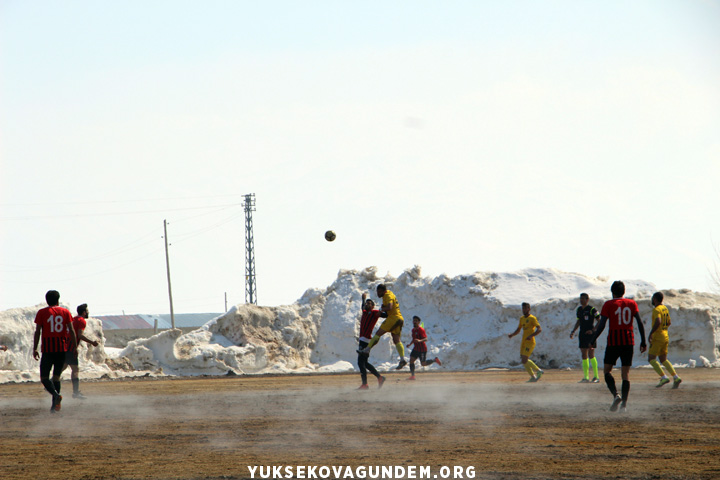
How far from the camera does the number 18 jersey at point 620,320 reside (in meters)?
11.8

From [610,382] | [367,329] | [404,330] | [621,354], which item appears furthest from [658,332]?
[404,330]

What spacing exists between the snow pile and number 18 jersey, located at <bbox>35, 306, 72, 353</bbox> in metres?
14.0

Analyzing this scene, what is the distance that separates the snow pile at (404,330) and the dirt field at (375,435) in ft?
46.9

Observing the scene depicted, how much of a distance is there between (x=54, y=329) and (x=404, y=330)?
2159 cm

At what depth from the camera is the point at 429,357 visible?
31.3 metres

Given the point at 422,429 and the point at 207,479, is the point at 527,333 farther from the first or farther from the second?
the point at 207,479

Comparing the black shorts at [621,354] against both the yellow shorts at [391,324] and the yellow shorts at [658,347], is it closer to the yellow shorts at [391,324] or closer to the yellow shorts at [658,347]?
the yellow shorts at [658,347]

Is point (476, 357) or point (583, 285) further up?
point (583, 285)

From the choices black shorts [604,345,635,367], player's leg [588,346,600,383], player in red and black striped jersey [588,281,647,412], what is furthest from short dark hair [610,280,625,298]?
player's leg [588,346,600,383]

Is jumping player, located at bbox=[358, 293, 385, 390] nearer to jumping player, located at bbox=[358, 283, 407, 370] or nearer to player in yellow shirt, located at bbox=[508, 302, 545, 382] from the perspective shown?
jumping player, located at bbox=[358, 283, 407, 370]

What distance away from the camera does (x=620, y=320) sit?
11812 mm

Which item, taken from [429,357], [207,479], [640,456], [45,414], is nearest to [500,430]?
[640,456]

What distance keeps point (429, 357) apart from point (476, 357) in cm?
184

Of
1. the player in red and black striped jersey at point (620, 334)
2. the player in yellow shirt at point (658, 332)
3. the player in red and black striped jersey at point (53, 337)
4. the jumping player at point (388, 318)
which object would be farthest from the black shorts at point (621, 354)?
the player in red and black striped jersey at point (53, 337)
